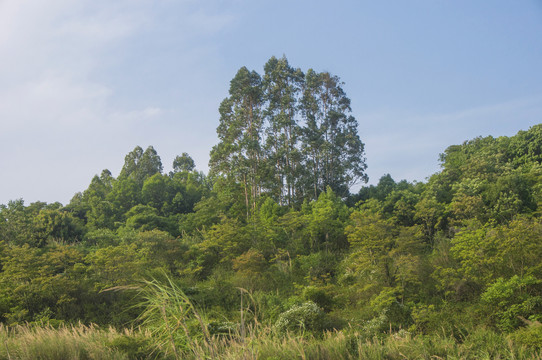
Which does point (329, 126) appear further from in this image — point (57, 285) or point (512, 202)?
point (57, 285)

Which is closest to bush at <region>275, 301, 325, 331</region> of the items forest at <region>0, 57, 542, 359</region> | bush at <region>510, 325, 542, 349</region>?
forest at <region>0, 57, 542, 359</region>

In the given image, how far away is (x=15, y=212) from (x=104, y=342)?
760 inches

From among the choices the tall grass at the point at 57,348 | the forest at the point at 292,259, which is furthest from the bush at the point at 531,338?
the tall grass at the point at 57,348

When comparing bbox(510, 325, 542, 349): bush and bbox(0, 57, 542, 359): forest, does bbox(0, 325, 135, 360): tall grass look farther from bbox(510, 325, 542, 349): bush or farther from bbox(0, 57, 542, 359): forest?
bbox(510, 325, 542, 349): bush

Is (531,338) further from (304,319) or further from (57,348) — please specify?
(57,348)

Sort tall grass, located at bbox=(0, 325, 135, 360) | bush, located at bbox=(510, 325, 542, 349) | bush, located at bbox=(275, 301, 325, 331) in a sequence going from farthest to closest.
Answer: bush, located at bbox=(275, 301, 325, 331) < bush, located at bbox=(510, 325, 542, 349) < tall grass, located at bbox=(0, 325, 135, 360)

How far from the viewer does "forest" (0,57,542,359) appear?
3705 mm

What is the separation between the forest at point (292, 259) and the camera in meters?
3.71

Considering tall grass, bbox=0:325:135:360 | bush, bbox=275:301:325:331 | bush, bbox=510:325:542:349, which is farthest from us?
bush, bbox=275:301:325:331

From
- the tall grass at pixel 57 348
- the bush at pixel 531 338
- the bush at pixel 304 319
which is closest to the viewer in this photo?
the tall grass at pixel 57 348

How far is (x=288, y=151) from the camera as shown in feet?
74.7

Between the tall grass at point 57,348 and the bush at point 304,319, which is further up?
the tall grass at point 57,348

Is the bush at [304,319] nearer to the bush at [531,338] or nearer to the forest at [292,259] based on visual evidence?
the forest at [292,259]

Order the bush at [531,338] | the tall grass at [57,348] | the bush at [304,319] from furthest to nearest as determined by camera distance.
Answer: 1. the bush at [304,319]
2. the bush at [531,338]
3. the tall grass at [57,348]
